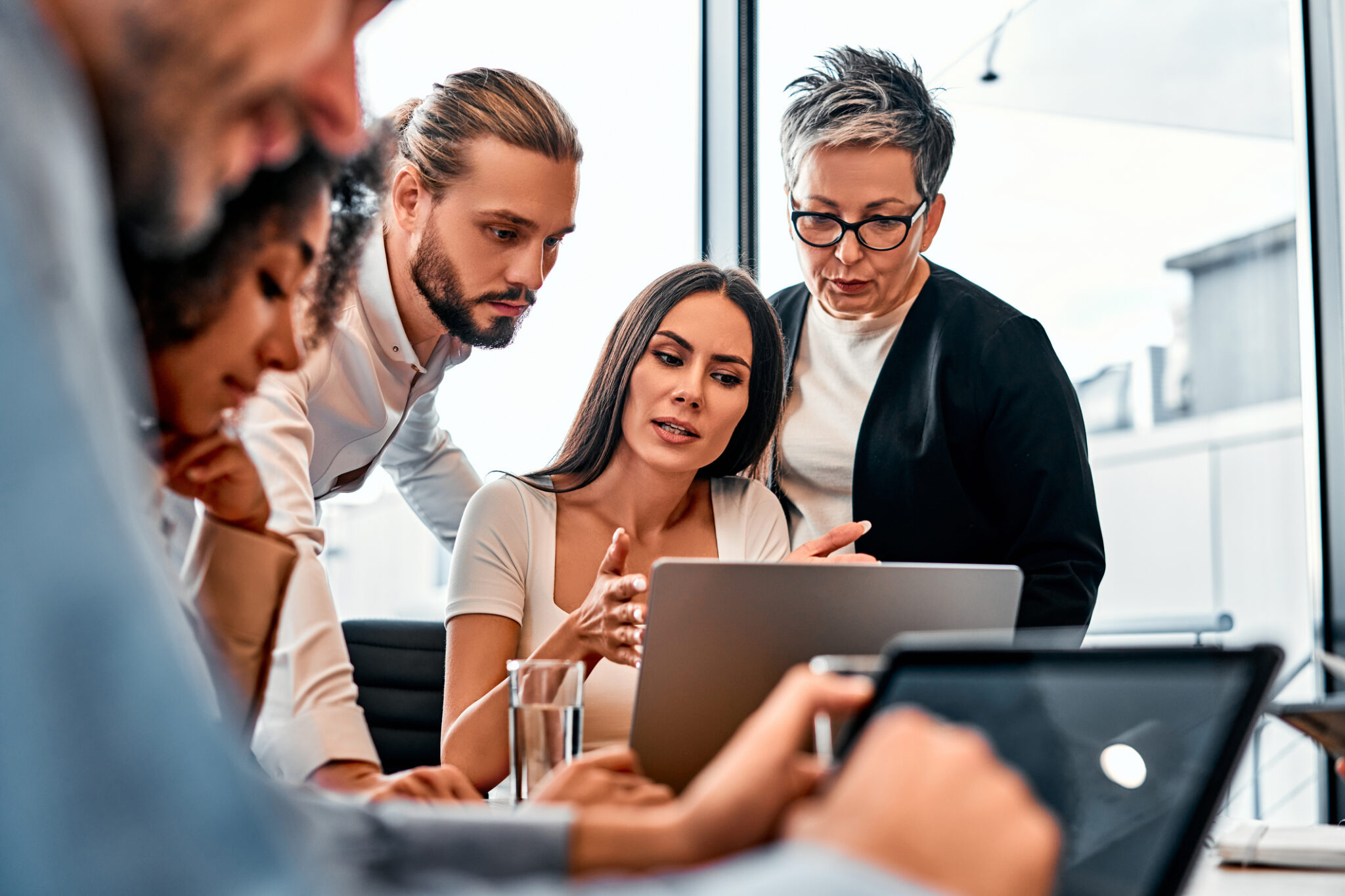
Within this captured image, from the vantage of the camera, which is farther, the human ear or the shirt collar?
the human ear

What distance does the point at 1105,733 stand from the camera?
2.13 feet

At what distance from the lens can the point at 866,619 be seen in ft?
3.32

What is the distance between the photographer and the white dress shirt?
2.53 feet

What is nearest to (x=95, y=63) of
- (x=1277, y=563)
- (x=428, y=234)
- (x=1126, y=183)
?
(x=428, y=234)

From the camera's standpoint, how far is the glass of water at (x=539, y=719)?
1000 mm

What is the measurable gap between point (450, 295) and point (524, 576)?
0.50m

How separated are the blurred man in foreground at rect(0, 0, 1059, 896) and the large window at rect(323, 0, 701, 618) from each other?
153cm

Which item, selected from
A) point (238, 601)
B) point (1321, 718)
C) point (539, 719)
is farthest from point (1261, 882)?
point (238, 601)

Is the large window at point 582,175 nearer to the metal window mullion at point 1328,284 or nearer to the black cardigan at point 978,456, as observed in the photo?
the black cardigan at point 978,456

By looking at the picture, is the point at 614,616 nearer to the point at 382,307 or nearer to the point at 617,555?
the point at 617,555

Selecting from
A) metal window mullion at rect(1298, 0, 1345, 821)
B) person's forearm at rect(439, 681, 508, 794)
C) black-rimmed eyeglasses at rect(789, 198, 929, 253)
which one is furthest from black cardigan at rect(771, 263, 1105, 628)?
metal window mullion at rect(1298, 0, 1345, 821)

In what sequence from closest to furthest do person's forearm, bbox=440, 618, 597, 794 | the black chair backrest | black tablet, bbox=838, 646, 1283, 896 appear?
black tablet, bbox=838, 646, 1283, 896
person's forearm, bbox=440, 618, 597, 794
the black chair backrest

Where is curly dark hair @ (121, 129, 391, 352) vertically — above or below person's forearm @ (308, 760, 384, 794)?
above

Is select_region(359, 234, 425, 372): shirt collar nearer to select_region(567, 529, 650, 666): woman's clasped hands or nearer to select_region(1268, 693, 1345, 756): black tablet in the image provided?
select_region(567, 529, 650, 666): woman's clasped hands
